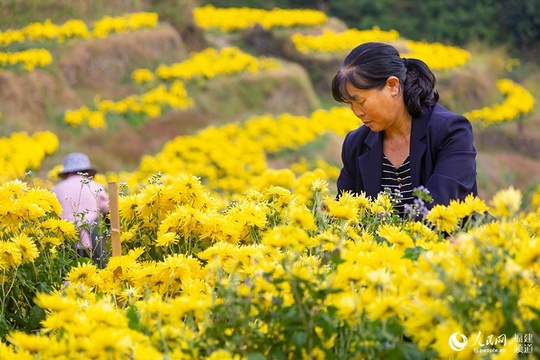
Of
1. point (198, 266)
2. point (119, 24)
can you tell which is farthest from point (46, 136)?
point (198, 266)

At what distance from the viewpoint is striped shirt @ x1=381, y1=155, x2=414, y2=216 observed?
3393mm

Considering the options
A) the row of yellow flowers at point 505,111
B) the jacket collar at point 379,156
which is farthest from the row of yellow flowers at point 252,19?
the jacket collar at point 379,156

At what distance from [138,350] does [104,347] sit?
7cm

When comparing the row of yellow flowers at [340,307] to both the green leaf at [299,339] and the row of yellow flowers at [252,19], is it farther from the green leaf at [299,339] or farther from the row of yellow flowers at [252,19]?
the row of yellow flowers at [252,19]

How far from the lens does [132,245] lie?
9.45ft

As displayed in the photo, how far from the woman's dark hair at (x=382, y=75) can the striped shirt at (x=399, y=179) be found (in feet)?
0.74

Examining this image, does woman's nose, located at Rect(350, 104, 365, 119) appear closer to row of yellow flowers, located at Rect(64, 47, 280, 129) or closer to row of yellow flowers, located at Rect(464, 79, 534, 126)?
row of yellow flowers, located at Rect(64, 47, 280, 129)

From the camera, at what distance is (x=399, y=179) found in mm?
3424

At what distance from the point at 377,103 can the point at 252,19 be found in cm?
2453

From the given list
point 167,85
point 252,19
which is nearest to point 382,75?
point 167,85

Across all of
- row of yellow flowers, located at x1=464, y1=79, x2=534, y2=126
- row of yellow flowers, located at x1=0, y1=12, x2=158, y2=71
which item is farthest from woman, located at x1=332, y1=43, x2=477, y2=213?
row of yellow flowers, located at x1=464, y1=79, x2=534, y2=126

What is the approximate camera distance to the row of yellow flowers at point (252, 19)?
26.5 metres

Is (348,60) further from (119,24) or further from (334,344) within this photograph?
(119,24)

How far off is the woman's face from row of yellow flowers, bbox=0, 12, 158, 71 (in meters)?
12.8
